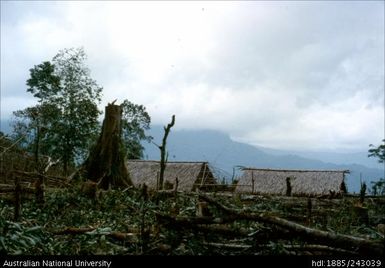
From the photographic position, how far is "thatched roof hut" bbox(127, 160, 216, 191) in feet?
98.3

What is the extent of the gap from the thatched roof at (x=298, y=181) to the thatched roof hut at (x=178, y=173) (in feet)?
9.29

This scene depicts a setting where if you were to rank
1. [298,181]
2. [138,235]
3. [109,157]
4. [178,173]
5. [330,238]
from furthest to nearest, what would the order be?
[178,173] < [298,181] < [109,157] < [138,235] < [330,238]

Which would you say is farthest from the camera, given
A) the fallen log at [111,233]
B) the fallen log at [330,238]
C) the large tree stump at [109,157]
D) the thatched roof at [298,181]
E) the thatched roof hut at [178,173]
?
the thatched roof hut at [178,173]

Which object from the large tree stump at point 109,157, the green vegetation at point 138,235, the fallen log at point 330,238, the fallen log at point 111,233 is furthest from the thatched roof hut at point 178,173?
the fallen log at point 330,238

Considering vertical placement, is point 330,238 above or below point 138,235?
above

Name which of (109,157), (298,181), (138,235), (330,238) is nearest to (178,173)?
(298,181)

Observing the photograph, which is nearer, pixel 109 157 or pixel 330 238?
pixel 330 238

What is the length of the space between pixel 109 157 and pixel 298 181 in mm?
16723

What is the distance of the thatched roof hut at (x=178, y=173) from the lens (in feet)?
98.3

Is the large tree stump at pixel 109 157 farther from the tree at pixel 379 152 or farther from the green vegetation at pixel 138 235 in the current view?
the tree at pixel 379 152

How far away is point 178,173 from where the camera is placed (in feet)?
102

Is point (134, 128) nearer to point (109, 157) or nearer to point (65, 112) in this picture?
point (65, 112)

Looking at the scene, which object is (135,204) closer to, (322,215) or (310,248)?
(322,215)

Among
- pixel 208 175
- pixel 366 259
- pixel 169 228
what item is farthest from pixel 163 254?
pixel 208 175
